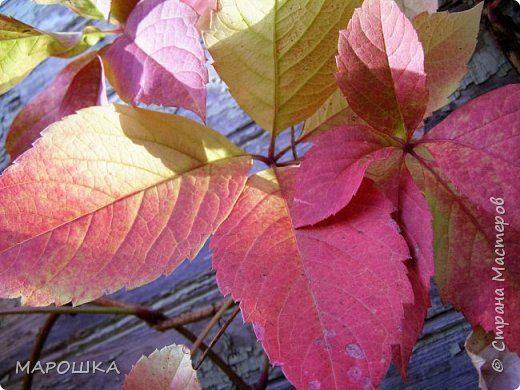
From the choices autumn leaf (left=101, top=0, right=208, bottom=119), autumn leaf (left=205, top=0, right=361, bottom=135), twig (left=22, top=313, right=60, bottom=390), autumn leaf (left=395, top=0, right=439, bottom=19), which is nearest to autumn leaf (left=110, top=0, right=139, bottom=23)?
autumn leaf (left=101, top=0, right=208, bottom=119)

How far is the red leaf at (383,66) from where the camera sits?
0.31m

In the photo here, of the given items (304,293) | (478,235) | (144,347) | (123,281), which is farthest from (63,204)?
(144,347)

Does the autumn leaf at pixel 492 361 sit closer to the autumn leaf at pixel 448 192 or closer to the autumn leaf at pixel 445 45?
the autumn leaf at pixel 448 192

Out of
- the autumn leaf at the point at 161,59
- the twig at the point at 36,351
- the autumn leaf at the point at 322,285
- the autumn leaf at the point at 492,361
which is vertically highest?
the autumn leaf at the point at 161,59

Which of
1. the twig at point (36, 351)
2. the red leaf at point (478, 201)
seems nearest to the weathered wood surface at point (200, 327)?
the twig at point (36, 351)

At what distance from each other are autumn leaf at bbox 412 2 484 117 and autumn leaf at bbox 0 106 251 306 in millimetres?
171

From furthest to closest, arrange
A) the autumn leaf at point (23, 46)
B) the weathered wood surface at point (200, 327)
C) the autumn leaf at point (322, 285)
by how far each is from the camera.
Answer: the weathered wood surface at point (200, 327) → the autumn leaf at point (23, 46) → the autumn leaf at point (322, 285)

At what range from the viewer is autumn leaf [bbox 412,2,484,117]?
14.8 inches

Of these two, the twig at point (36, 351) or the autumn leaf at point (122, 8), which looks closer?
the autumn leaf at point (122, 8)

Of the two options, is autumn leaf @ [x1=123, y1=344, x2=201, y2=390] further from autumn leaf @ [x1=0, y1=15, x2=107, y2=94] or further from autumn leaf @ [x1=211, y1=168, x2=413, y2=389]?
autumn leaf @ [x1=0, y1=15, x2=107, y2=94]

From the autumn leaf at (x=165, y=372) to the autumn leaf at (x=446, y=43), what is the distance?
0.26 metres

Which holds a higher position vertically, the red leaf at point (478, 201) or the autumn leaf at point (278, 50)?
the autumn leaf at point (278, 50)

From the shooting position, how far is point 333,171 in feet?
1.09

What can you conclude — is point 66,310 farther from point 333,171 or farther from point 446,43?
point 446,43
